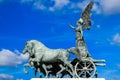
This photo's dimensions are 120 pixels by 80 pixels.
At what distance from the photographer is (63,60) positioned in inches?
1407

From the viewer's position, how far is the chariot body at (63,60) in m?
35.7

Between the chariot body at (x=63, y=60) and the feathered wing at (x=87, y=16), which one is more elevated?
the feathered wing at (x=87, y=16)

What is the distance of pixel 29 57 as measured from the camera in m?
35.9

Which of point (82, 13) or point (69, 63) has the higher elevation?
point (82, 13)

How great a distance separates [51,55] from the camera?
35.8 meters

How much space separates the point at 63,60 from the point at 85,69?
3.69ft

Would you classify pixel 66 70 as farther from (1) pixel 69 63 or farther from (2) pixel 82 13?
(2) pixel 82 13

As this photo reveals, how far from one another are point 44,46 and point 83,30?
2.01 meters

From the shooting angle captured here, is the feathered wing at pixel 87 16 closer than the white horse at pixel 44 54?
No

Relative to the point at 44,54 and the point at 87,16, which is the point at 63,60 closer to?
the point at 44,54

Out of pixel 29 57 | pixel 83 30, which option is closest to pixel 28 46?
pixel 29 57

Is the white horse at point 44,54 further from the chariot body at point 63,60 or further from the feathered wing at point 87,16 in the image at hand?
the feathered wing at point 87,16

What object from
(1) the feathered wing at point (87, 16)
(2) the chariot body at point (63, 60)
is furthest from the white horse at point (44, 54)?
(1) the feathered wing at point (87, 16)

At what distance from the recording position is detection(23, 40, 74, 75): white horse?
35688mm
